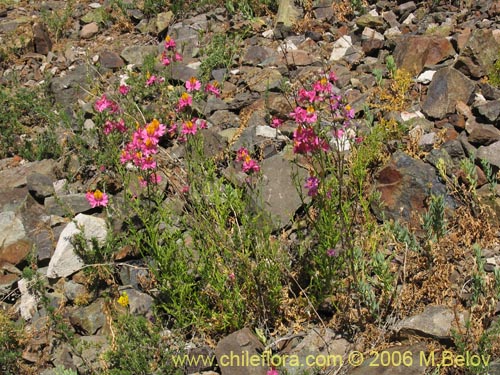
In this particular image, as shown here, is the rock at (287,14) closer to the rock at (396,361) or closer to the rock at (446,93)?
the rock at (446,93)

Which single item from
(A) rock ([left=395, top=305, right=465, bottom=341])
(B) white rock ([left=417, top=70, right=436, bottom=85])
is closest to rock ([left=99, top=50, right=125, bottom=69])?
(B) white rock ([left=417, top=70, right=436, bottom=85])

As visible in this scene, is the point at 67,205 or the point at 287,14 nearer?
the point at 67,205

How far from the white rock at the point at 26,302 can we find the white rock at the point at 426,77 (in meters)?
4.58

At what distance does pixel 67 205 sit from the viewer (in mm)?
5461

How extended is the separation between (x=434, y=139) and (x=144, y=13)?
5.96 metres

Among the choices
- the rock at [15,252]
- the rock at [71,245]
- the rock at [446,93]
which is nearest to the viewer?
the rock at [71,245]

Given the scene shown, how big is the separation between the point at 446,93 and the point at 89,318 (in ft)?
13.4

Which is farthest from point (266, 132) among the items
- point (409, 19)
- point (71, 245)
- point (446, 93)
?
point (409, 19)

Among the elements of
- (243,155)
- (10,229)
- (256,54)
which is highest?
(243,155)

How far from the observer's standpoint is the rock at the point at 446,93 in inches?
223

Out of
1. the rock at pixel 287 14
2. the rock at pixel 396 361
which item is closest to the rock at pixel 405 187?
the rock at pixel 396 361

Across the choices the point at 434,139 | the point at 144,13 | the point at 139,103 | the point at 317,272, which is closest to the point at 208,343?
the point at 317,272

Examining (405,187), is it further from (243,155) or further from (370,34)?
(370,34)

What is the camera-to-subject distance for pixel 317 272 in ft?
14.3
